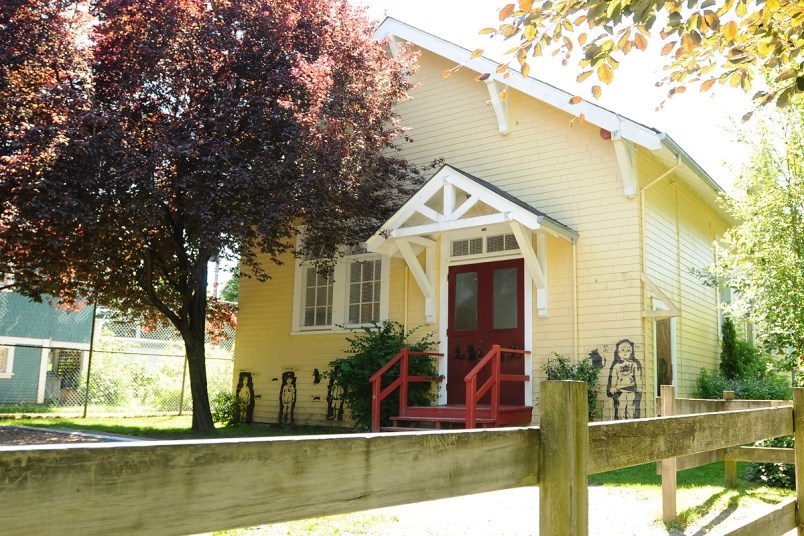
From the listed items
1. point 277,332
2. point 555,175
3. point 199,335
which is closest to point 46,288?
point 199,335

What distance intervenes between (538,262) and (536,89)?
283 centimetres

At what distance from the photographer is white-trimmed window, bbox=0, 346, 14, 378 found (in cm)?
1888

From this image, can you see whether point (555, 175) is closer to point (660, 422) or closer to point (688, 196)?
point (688, 196)

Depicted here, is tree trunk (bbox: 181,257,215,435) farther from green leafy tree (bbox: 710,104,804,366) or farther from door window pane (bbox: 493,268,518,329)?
green leafy tree (bbox: 710,104,804,366)

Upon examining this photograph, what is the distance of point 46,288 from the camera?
1216 cm

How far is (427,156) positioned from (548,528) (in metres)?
11.1

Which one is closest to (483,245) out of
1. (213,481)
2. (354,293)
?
(354,293)

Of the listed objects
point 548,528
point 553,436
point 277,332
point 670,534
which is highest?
point 277,332

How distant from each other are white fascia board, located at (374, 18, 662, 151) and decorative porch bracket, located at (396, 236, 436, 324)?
2951 mm

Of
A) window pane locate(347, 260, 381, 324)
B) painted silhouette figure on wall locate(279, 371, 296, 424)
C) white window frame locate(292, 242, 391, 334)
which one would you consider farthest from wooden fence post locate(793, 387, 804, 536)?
painted silhouette figure on wall locate(279, 371, 296, 424)

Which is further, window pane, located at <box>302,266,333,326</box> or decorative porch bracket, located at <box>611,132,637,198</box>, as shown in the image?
window pane, located at <box>302,266,333,326</box>

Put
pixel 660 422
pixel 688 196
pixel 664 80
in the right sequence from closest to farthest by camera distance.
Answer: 1. pixel 660 422
2. pixel 664 80
3. pixel 688 196

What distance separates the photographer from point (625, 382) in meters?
10.1

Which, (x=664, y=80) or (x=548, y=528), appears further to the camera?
(x=664, y=80)
